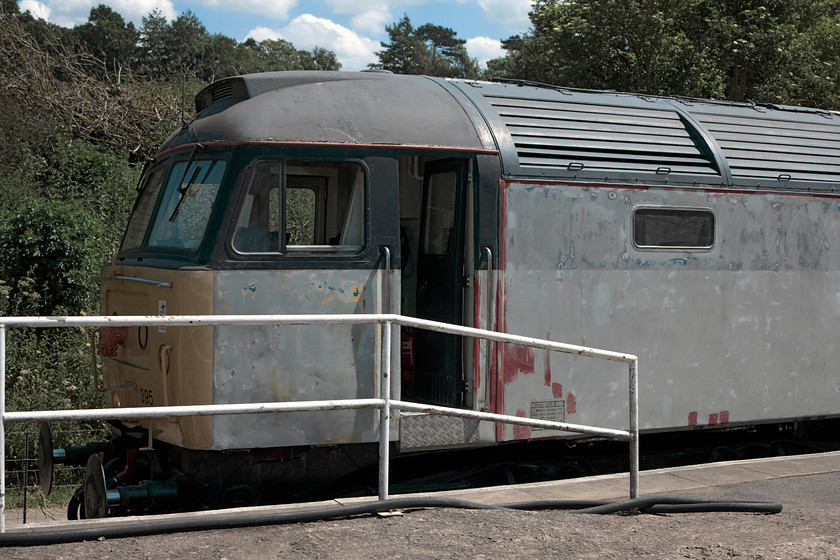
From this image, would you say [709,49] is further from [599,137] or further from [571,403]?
[571,403]

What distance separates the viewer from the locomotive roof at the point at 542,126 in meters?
6.33

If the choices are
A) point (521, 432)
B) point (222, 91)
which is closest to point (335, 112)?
point (222, 91)

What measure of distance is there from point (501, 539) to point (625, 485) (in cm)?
187

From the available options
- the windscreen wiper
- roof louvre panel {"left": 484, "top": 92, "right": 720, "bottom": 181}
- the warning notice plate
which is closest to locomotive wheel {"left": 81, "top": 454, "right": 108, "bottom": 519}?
the windscreen wiper

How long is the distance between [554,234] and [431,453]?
1.85 m

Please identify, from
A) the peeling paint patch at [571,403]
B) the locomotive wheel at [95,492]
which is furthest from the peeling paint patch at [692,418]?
the locomotive wheel at [95,492]

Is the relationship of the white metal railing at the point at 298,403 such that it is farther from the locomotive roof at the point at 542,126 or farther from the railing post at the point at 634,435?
the locomotive roof at the point at 542,126

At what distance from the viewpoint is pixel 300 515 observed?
4.79 metres

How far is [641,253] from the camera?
7117 millimetres

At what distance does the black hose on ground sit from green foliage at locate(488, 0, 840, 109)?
565 inches

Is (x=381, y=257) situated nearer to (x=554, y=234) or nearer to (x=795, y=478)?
(x=554, y=234)

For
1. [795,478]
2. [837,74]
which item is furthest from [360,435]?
[837,74]

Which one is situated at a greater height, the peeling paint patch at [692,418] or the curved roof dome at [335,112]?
the curved roof dome at [335,112]

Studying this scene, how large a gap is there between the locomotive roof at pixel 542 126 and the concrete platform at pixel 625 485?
2.17 m
